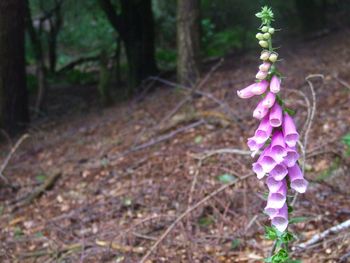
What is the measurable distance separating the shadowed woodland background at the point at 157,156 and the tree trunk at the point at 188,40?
0.6 inches

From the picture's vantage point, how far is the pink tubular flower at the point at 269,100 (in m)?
2.38

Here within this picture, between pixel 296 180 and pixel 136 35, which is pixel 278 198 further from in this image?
pixel 136 35

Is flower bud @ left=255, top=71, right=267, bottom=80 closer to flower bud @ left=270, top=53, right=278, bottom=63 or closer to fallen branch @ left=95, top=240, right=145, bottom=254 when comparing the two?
flower bud @ left=270, top=53, right=278, bottom=63

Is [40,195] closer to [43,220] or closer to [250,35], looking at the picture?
[43,220]

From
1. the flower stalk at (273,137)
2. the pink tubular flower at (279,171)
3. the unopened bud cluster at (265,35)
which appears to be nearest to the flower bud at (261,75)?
the flower stalk at (273,137)

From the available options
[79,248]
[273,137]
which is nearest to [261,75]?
[273,137]

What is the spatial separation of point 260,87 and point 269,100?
8cm

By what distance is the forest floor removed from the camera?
14.4ft

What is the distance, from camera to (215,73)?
29.9 feet

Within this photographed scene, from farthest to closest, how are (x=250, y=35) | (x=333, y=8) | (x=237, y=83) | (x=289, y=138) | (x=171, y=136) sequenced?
(x=250, y=35) < (x=333, y=8) < (x=237, y=83) < (x=171, y=136) < (x=289, y=138)

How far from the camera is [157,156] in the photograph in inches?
249

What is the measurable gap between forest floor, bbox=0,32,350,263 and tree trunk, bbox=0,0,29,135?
1.24 feet

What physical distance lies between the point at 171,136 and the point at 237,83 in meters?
1.81

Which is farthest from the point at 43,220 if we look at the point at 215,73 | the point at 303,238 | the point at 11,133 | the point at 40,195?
the point at 215,73
